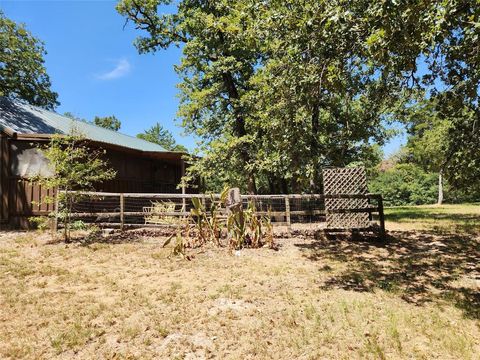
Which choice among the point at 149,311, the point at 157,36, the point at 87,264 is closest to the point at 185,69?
the point at 157,36

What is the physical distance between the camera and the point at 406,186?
3934 centimetres

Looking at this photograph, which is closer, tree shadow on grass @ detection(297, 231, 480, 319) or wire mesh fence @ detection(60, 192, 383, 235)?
tree shadow on grass @ detection(297, 231, 480, 319)

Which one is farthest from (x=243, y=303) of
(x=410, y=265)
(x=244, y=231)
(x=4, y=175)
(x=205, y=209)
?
(x=4, y=175)

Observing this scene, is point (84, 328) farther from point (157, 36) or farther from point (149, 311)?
point (157, 36)

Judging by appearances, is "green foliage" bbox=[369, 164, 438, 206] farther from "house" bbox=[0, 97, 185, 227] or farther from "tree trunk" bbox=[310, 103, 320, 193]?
"house" bbox=[0, 97, 185, 227]

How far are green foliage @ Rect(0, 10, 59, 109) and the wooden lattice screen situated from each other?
2217 cm

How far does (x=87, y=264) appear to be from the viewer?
7.67 meters

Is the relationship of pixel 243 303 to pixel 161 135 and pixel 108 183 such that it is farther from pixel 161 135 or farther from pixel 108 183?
pixel 161 135

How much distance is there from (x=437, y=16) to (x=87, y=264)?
8.05m

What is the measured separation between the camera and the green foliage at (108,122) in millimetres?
55969

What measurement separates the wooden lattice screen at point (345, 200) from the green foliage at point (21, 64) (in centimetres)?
2217

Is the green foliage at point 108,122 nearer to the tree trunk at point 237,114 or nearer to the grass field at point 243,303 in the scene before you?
the tree trunk at point 237,114

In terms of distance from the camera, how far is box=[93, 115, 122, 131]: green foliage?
55969 mm

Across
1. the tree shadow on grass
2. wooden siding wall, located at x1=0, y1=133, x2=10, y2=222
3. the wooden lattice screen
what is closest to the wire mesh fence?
the wooden lattice screen
